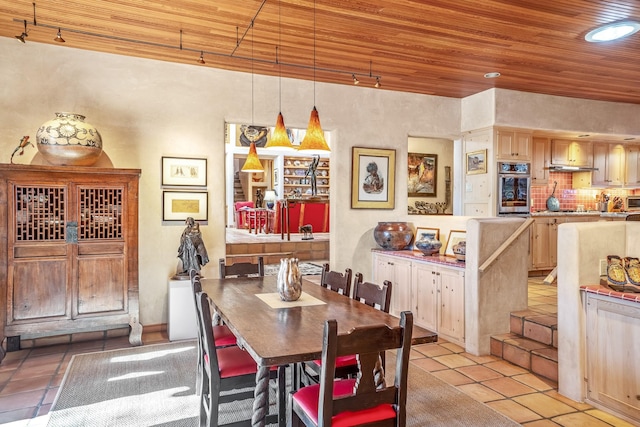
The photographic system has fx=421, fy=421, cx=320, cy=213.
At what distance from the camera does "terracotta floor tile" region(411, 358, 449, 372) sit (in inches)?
139

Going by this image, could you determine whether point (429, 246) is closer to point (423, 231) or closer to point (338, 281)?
point (423, 231)

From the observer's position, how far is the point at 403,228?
17.1ft

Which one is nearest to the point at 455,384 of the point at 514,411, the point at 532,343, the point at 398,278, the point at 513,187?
Result: the point at 514,411

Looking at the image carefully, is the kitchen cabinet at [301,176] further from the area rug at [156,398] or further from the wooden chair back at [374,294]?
the wooden chair back at [374,294]

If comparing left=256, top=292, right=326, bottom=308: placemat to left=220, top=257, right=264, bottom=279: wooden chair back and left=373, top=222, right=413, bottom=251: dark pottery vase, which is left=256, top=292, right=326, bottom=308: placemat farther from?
left=373, top=222, right=413, bottom=251: dark pottery vase

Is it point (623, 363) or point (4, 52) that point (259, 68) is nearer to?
point (4, 52)

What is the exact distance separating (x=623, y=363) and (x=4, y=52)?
18.6 ft

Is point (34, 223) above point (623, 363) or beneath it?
above

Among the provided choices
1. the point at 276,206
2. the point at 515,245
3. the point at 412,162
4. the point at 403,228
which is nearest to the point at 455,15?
the point at 515,245

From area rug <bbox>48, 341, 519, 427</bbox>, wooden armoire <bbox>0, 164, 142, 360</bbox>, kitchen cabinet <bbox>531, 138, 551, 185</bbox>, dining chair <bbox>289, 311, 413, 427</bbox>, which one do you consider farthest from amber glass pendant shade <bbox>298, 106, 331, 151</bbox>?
kitchen cabinet <bbox>531, 138, 551, 185</bbox>

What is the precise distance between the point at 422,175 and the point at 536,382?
6.01m

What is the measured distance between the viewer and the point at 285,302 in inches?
100

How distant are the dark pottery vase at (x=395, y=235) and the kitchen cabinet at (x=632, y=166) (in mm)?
5076

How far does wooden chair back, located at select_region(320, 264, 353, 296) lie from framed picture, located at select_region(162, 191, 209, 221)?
2092mm
